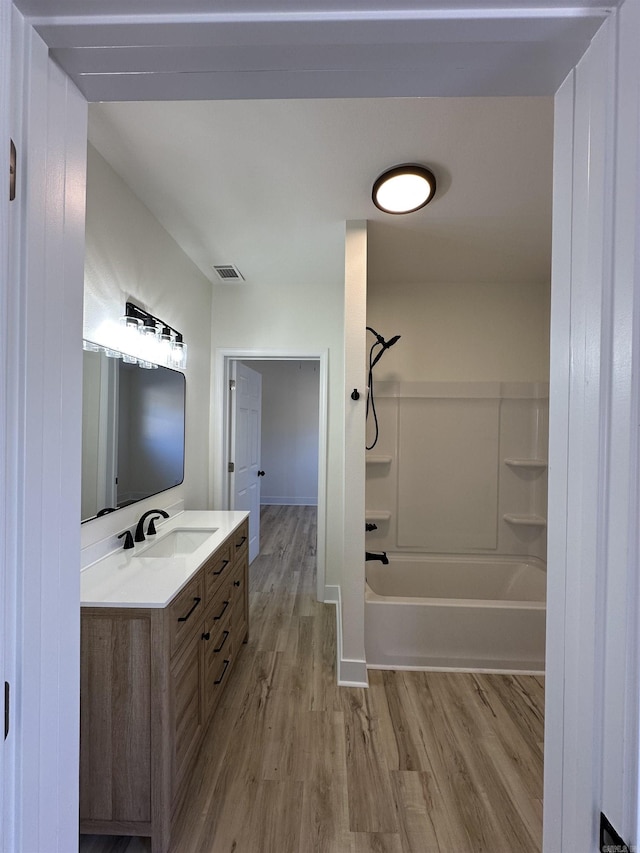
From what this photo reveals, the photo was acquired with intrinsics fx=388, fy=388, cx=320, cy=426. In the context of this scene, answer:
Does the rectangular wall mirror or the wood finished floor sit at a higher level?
the rectangular wall mirror

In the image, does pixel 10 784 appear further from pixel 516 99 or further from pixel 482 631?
pixel 482 631

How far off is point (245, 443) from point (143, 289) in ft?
6.46

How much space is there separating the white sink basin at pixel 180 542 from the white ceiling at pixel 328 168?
1.76m

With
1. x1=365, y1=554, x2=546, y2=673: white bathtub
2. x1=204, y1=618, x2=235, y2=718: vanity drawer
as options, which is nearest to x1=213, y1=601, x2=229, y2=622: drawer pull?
x1=204, y1=618, x2=235, y2=718: vanity drawer

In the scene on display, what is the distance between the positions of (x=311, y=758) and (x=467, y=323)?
296cm

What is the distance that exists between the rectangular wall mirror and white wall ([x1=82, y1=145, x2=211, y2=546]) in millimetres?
99

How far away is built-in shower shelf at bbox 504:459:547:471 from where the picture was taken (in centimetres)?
296

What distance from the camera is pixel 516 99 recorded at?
1.37 metres

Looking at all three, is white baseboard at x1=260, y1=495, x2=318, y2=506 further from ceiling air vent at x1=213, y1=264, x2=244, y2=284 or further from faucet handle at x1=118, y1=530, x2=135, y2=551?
faucet handle at x1=118, y1=530, x2=135, y2=551

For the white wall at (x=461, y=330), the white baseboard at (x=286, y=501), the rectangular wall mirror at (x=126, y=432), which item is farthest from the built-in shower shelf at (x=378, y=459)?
the white baseboard at (x=286, y=501)

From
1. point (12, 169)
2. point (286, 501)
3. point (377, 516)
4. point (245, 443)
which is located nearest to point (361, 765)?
point (377, 516)

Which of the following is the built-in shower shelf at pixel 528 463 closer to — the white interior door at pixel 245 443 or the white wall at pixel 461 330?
the white wall at pixel 461 330

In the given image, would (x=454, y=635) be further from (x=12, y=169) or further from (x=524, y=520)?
(x=12, y=169)

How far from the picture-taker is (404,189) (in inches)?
72.4
